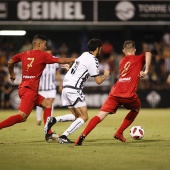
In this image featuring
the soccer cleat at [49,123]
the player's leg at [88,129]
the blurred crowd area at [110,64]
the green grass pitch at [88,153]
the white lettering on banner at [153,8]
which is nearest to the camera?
the green grass pitch at [88,153]

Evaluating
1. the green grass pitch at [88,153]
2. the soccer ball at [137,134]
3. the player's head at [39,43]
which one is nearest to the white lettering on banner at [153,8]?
the green grass pitch at [88,153]

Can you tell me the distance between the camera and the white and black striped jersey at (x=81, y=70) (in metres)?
10.4

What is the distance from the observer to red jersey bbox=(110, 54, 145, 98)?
10719 millimetres

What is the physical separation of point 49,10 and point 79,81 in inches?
468

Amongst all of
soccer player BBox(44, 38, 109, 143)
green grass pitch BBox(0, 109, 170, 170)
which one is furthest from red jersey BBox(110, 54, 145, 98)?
green grass pitch BBox(0, 109, 170, 170)

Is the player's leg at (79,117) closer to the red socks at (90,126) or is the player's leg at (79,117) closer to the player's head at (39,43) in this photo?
the red socks at (90,126)

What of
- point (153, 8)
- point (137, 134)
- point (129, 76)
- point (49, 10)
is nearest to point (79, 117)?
point (129, 76)

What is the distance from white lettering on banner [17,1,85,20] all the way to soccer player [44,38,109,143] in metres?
11.5

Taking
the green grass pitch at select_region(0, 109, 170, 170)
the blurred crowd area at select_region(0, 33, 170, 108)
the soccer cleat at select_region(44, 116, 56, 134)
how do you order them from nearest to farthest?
the green grass pitch at select_region(0, 109, 170, 170) < the soccer cleat at select_region(44, 116, 56, 134) < the blurred crowd area at select_region(0, 33, 170, 108)

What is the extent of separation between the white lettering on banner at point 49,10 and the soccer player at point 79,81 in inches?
453

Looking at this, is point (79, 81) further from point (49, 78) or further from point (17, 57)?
point (49, 78)

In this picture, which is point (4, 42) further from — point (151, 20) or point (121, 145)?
point (121, 145)

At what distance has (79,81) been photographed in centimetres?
1070

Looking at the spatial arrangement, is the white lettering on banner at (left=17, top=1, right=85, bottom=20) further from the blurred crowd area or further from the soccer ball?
the soccer ball
